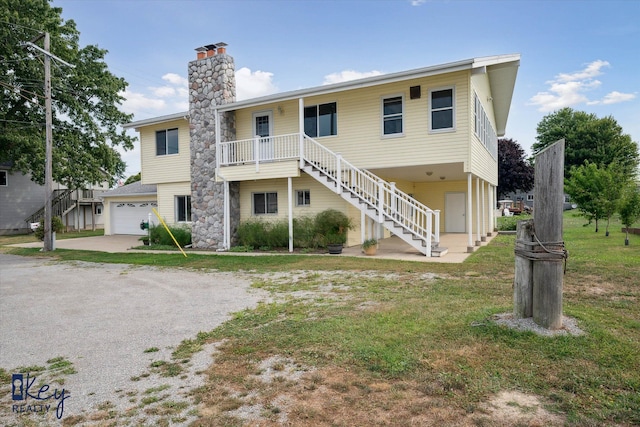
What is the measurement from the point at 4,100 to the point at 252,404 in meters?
27.2

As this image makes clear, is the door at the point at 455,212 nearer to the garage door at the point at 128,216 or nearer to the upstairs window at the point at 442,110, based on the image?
the upstairs window at the point at 442,110

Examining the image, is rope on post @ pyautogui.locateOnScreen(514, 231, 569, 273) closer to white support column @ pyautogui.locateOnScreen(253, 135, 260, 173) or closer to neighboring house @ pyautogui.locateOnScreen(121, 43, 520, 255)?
neighboring house @ pyautogui.locateOnScreen(121, 43, 520, 255)

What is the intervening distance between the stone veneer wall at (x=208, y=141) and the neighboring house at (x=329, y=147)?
4 cm

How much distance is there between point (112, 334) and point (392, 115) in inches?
431

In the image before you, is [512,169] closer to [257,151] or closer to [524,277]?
[257,151]

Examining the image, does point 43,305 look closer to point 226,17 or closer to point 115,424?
point 115,424

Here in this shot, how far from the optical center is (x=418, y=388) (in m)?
3.29

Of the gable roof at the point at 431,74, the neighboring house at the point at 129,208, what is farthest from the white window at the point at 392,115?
the neighboring house at the point at 129,208

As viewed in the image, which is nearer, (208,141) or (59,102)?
(208,141)

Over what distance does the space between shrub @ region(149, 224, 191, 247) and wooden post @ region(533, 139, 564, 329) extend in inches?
575

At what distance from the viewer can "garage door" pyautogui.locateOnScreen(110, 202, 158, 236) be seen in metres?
23.0

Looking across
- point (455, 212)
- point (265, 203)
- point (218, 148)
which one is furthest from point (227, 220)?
point (455, 212)

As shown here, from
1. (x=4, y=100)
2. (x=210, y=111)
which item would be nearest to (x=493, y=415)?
(x=210, y=111)

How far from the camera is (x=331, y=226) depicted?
550 inches
